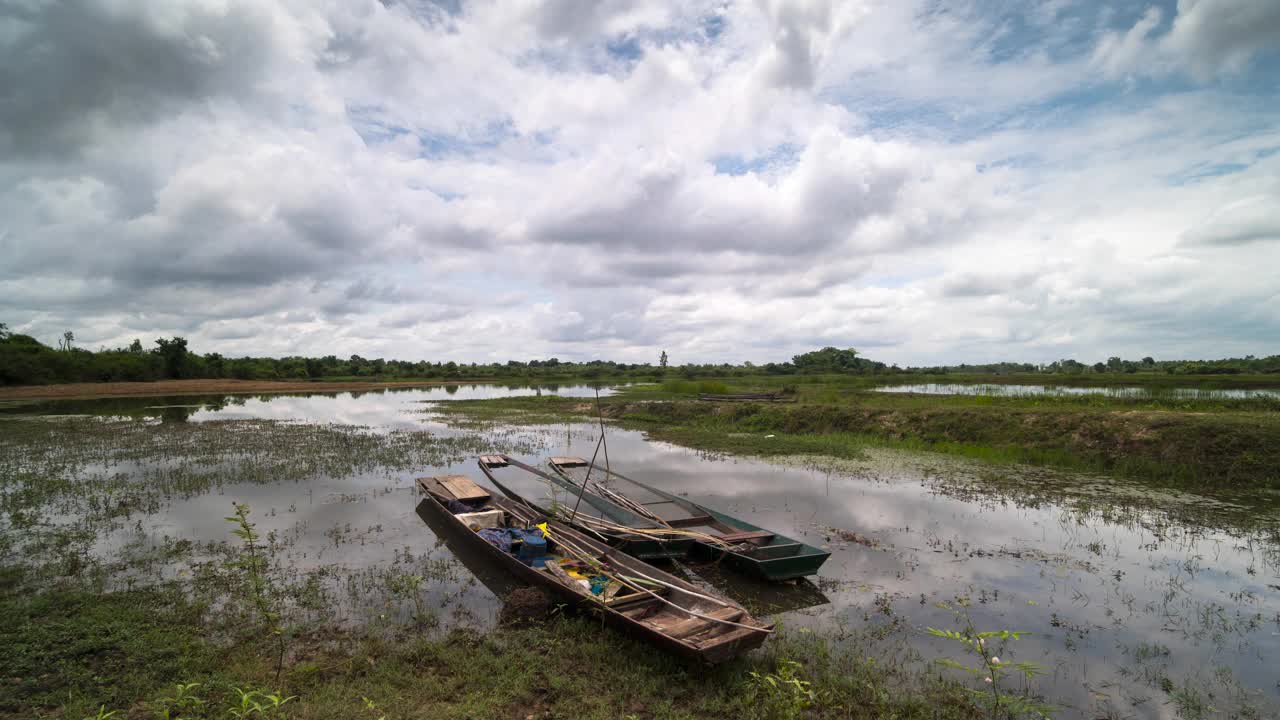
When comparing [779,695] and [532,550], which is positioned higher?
[532,550]

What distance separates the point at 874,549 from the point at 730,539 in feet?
9.85

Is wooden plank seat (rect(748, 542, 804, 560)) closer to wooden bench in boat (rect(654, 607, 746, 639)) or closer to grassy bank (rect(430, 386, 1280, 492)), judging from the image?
wooden bench in boat (rect(654, 607, 746, 639))

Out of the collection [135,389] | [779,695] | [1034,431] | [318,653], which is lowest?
[318,653]

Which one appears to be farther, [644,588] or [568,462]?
[568,462]

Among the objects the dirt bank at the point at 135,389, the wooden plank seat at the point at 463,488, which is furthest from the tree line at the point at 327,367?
the wooden plank seat at the point at 463,488

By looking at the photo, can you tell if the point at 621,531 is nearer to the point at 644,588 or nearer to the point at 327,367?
the point at 644,588

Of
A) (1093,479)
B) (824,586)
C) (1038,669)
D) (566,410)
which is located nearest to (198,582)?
(824,586)

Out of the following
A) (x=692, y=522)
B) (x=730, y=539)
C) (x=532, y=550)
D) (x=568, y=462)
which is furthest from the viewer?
(x=568, y=462)

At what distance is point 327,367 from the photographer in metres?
90.1

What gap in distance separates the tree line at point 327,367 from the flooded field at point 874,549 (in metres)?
21.0

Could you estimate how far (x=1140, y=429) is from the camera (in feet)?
51.7

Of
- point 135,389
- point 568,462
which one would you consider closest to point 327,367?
point 135,389

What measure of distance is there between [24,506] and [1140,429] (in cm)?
2859

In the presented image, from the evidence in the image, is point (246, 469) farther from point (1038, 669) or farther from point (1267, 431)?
point (1267, 431)
